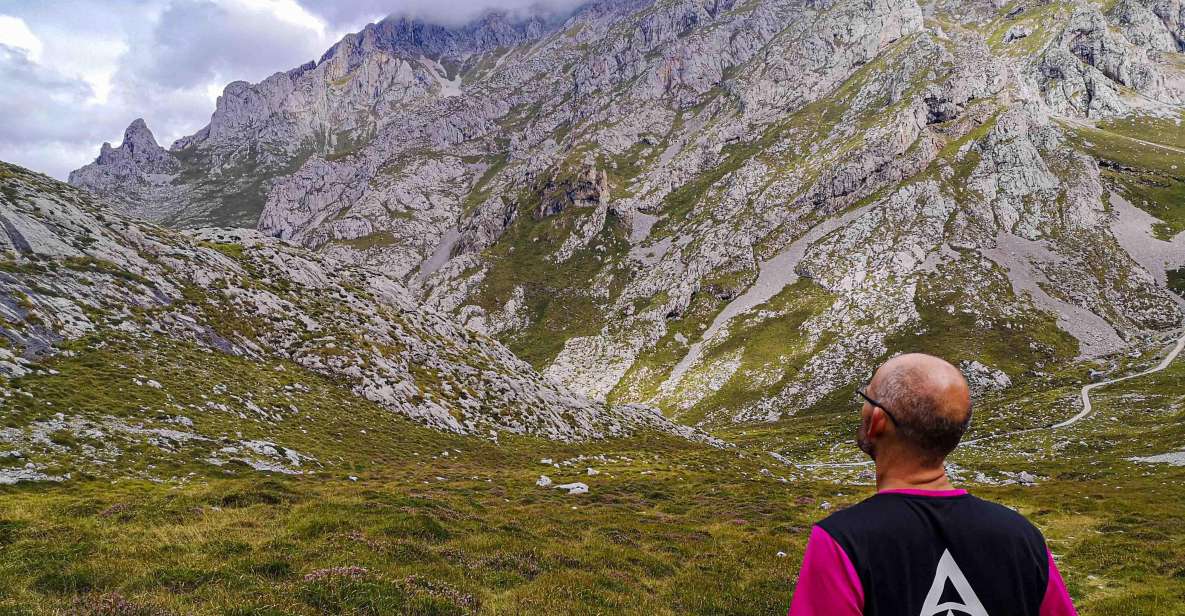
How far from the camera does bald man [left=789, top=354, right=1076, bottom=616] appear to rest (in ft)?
11.4

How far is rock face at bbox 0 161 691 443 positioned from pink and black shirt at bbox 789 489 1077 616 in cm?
3728

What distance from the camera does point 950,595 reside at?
140 inches

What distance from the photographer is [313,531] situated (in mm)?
14234

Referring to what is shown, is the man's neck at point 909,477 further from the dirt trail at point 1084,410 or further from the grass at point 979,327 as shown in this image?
the grass at point 979,327

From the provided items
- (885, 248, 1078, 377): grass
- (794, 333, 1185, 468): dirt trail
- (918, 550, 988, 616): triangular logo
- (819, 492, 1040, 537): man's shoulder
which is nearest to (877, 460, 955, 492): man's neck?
(819, 492, 1040, 537): man's shoulder

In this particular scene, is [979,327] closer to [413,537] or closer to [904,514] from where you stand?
[413,537]

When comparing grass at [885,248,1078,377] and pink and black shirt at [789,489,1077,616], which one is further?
grass at [885,248,1078,377]

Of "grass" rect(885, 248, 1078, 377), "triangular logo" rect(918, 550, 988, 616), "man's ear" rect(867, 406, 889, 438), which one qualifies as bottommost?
"grass" rect(885, 248, 1078, 377)

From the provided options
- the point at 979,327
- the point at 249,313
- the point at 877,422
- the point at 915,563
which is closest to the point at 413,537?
the point at 877,422

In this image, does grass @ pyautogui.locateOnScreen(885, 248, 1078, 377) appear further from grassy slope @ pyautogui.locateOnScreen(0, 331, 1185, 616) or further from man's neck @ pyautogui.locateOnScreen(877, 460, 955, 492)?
man's neck @ pyautogui.locateOnScreen(877, 460, 955, 492)

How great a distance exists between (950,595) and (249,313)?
61.8 metres

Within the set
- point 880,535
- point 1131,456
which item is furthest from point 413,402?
point 1131,456

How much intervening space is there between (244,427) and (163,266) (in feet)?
89.6

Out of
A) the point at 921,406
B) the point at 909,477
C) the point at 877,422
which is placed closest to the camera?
the point at 921,406
